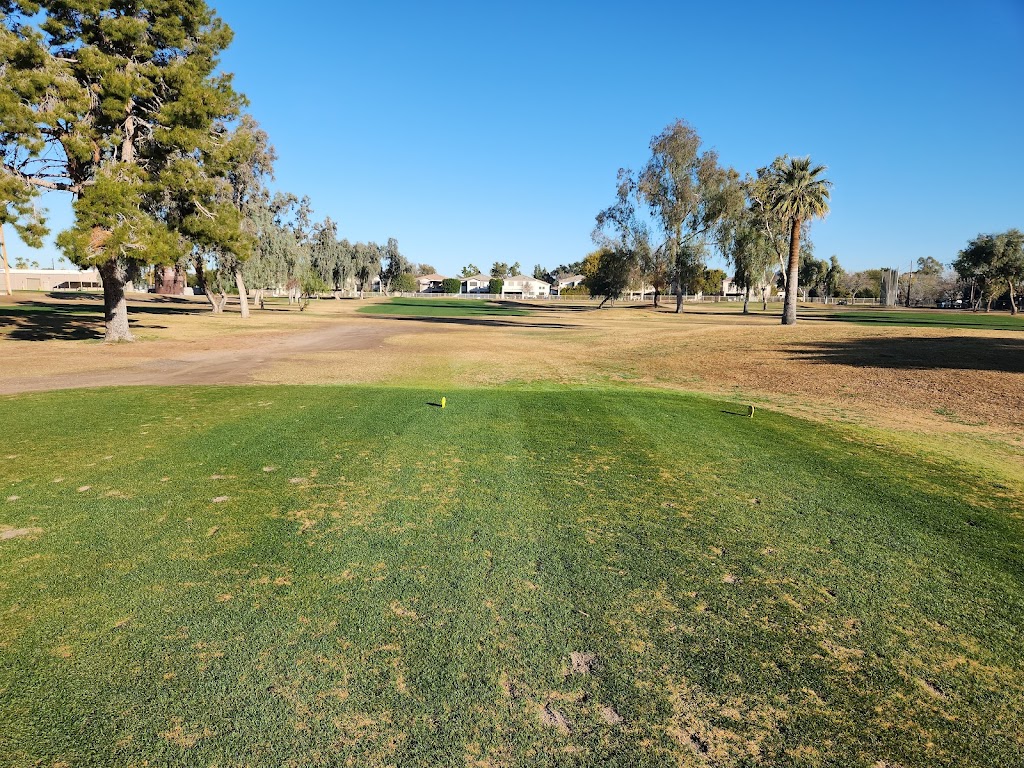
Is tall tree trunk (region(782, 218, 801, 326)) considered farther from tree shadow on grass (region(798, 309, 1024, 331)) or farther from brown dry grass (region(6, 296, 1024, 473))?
brown dry grass (region(6, 296, 1024, 473))

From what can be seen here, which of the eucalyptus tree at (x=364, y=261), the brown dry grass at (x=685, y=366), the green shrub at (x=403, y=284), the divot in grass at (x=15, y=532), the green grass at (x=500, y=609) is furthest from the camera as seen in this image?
the green shrub at (x=403, y=284)

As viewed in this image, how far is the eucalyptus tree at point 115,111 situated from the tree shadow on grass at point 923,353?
84.1 feet

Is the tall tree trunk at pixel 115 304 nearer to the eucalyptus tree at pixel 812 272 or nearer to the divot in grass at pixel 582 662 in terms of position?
the divot in grass at pixel 582 662

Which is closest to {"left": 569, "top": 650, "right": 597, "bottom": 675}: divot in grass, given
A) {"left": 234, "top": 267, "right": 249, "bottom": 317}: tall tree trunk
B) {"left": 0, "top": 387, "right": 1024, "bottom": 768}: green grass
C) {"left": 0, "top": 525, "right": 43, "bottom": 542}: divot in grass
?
{"left": 0, "top": 387, "right": 1024, "bottom": 768}: green grass

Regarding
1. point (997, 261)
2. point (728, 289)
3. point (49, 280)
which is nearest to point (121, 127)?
point (997, 261)

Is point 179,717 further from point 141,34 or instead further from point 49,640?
point 141,34

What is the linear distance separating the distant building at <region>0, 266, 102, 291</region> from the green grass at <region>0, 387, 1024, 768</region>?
140 meters

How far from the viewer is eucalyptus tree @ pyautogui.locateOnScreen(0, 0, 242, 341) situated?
19.5 meters

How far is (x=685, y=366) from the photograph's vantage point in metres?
21.1

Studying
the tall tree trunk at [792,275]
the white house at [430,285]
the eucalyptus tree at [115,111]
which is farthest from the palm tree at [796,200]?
the white house at [430,285]

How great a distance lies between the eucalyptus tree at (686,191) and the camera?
164 feet

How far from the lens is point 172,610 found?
13.5 ft

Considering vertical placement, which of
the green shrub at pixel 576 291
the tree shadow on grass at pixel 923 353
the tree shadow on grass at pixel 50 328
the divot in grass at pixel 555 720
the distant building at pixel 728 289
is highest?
the distant building at pixel 728 289

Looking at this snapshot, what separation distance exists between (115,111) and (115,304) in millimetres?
8192
